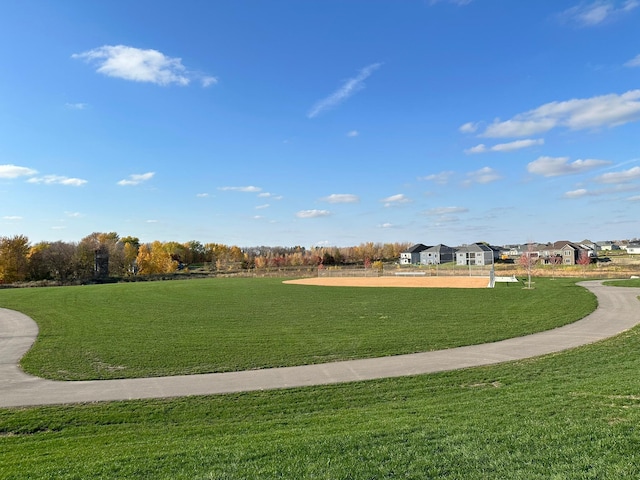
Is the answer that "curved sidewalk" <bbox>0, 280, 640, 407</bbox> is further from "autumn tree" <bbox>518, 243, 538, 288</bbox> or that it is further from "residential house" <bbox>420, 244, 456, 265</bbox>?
"residential house" <bbox>420, 244, 456, 265</bbox>

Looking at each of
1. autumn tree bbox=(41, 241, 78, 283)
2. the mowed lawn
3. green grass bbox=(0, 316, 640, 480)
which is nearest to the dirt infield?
the mowed lawn

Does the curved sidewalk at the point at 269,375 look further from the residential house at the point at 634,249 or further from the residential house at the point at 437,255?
the residential house at the point at 634,249

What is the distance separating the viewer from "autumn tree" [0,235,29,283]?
70250 millimetres

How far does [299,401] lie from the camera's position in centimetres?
973

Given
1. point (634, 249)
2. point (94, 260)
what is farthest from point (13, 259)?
point (634, 249)

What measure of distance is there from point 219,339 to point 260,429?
34.4 feet

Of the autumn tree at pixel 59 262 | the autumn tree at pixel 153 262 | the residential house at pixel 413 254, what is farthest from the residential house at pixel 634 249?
the autumn tree at pixel 59 262

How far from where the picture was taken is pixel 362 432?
665 cm

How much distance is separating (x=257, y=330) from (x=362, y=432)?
524 inches

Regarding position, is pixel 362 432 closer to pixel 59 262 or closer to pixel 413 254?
pixel 59 262

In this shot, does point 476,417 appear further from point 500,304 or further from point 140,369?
point 500,304

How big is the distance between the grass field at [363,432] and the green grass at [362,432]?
22 millimetres

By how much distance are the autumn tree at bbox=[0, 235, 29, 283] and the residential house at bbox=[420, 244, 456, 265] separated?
97987 millimetres

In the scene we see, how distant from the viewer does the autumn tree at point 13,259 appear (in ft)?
230
